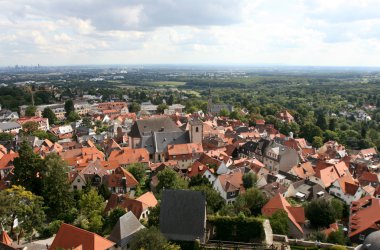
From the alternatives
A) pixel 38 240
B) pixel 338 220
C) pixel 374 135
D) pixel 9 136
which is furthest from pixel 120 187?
pixel 374 135

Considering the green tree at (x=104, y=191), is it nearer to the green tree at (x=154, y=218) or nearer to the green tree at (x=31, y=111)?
the green tree at (x=154, y=218)

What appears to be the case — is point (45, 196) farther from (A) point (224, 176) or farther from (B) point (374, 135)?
(B) point (374, 135)

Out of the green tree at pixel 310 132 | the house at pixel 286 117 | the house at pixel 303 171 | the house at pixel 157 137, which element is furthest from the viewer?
the house at pixel 286 117

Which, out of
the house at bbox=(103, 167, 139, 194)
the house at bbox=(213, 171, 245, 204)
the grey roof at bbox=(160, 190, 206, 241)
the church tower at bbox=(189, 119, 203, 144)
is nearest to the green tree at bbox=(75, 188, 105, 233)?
the house at bbox=(103, 167, 139, 194)

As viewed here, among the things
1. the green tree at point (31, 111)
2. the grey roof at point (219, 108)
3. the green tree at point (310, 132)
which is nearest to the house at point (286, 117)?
the green tree at point (310, 132)

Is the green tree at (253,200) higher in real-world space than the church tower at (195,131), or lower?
lower
